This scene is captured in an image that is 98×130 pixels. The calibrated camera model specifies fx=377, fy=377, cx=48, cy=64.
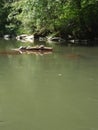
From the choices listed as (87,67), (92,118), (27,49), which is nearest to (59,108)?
(92,118)

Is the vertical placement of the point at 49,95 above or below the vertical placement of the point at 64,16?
below

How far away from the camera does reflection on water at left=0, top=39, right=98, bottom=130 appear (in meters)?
9.55

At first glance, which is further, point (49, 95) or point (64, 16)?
point (64, 16)

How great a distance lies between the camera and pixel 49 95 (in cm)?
1241

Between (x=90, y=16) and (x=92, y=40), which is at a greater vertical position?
(x=90, y=16)

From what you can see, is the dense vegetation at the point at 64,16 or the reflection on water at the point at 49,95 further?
the dense vegetation at the point at 64,16

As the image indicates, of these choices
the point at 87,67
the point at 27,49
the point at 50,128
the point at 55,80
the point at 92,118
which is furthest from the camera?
the point at 27,49

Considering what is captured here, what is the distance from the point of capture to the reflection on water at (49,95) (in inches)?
376

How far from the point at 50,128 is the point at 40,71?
858 cm

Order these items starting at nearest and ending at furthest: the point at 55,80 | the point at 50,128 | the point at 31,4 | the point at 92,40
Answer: the point at 50,128 → the point at 55,80 → the point at 31,4 → the point at 92,40

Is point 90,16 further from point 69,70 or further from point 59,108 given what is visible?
point 59,108

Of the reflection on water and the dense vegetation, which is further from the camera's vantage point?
the dense vegetation

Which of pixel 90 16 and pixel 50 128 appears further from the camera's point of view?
pixel 90 16

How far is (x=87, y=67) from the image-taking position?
18.8 meters
